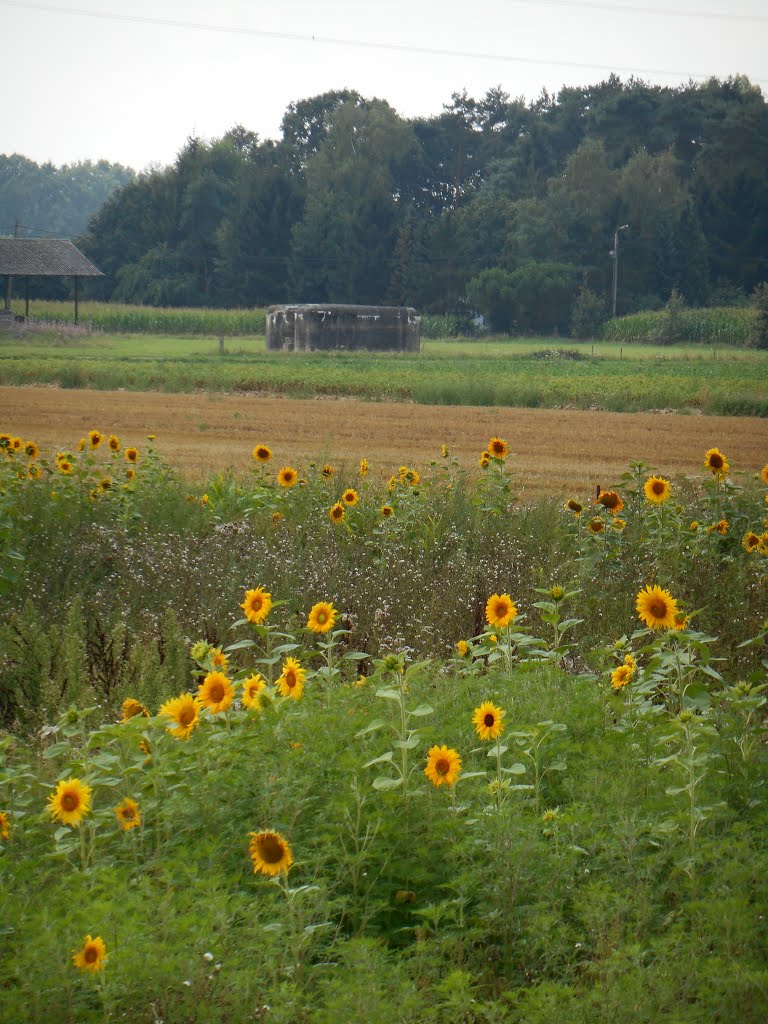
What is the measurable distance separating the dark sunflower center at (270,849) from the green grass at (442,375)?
19.0 metres

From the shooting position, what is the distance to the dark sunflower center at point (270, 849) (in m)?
2.49

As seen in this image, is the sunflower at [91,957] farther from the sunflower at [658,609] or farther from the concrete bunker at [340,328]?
the concrete bunker at [340,328]

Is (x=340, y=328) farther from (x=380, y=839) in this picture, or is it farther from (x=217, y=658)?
(x=380, y=839)

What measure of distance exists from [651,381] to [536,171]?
20.8 meters

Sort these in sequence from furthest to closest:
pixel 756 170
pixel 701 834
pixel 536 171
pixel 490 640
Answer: pixel 536 171 → pixel 756 170 → pixel 490 640 → pixel 701 834

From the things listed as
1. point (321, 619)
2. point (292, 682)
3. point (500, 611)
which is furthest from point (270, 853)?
point (500, 611)

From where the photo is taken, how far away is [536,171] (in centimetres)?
4481

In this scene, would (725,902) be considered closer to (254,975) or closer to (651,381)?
(254,975)

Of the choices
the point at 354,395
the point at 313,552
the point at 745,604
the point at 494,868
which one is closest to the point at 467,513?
the point at 313,552

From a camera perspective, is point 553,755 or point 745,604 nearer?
point 553,755

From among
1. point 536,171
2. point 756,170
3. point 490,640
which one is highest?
point 536,171

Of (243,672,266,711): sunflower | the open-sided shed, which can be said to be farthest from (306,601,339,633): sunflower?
the open-sided shed

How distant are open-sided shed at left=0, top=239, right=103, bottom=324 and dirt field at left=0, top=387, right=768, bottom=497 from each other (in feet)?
6.94

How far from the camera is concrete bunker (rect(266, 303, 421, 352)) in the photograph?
4259 cm
